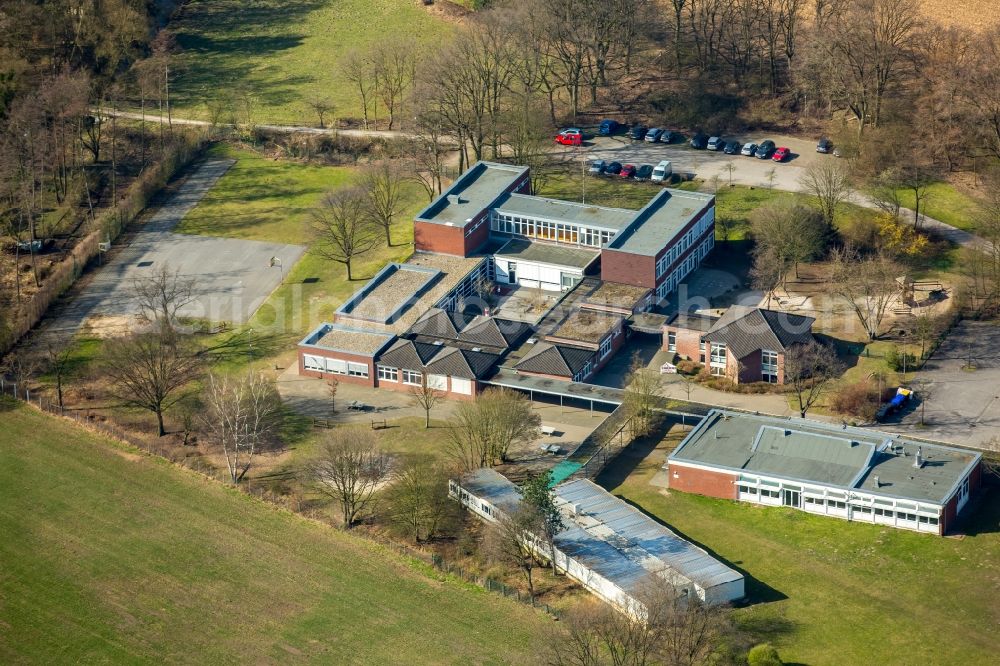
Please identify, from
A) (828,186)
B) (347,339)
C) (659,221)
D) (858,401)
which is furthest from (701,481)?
(828,186)

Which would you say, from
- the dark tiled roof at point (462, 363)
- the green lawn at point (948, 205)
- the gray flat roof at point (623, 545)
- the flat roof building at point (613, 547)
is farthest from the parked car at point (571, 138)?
the gray flat roof at point (623, 545)

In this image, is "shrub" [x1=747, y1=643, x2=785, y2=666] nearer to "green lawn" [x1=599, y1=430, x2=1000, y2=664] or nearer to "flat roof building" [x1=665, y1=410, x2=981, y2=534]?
"green lawn" [x1=599, y1=430, x2=1000, y2=664]

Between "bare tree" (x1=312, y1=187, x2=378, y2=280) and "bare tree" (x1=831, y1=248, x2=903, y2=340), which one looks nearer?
"bare tree" (x1=831, y1=248, x2=903, y2=340)

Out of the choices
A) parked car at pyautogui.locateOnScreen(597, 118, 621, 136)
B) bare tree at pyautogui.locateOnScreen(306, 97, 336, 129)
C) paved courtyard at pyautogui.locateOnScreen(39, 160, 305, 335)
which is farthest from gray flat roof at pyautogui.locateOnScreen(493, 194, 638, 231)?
bare tree at pyautogui.locateOnScreen(306, 97, 336, 129)

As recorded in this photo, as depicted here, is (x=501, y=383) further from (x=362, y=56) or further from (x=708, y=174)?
(x=362, y=56)

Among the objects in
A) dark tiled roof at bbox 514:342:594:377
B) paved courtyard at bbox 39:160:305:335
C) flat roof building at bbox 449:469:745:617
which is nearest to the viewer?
flat roof building at bbox 449:469:745:617

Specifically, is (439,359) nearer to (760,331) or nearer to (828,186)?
(760,331)

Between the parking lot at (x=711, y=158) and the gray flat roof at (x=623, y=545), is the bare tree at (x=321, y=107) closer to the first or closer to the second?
the parking lot at (x=711, y=158)
